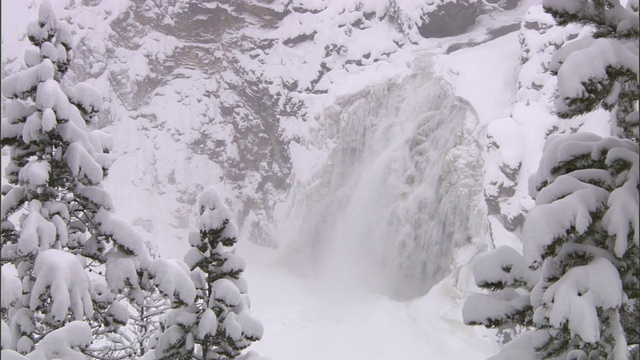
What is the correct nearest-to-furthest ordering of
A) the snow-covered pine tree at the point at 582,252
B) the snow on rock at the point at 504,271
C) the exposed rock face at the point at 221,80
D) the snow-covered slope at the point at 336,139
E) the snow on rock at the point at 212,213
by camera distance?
the snow-covered pine tree at the point at 582,252 → the snow on rock at the point at 504,271 → the snow on rock at the point at 212,213 → the snow-covered slope at the point at 336,139 → the exposed rock face at the point at 221,80

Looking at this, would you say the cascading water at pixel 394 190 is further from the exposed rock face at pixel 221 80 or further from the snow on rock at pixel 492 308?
the snow on rock at pixel 492 308

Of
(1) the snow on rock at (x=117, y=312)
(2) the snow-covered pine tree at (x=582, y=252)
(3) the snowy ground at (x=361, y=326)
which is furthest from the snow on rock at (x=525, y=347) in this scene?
(3) the snowy ground at (x=361, y=326)

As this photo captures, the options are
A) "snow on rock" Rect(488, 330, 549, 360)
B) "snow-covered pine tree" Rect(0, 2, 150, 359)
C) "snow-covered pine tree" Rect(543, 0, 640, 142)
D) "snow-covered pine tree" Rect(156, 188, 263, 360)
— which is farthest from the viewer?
"snow-covered pine tree" Rect(156, 188, 263, 360)

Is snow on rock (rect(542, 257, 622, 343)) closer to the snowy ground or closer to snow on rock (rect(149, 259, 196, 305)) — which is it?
snow on rock (rect(149, 259, 196, 305))

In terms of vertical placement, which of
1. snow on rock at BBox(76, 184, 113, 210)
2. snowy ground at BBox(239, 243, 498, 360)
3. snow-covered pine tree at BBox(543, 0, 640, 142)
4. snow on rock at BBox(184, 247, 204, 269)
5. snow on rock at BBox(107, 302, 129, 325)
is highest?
snow-covered pine tree at BBox(543, 0, 640, 142)

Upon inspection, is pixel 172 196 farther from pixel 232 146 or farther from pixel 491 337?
pixel 491 337

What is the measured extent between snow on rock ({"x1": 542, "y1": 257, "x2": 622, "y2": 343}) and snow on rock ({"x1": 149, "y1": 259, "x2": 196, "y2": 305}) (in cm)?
380

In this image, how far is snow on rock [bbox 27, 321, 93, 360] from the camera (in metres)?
4.71

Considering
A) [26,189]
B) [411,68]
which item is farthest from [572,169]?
[411,68]

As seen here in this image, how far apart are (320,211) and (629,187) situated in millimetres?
27863

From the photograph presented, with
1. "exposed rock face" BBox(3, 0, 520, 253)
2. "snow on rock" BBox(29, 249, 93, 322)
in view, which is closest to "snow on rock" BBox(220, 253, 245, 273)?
"snow on rock" BBox(29, 249, 93, 322)

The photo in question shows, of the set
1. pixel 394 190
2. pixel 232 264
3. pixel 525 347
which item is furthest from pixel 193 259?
pixel 394 190

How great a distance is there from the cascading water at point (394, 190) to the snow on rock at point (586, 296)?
20887 mm

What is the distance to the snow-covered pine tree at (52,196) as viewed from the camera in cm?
551
